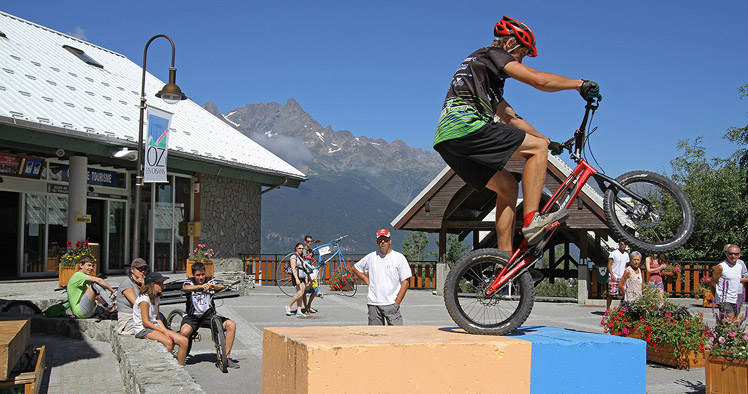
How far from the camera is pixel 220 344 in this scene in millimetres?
8469

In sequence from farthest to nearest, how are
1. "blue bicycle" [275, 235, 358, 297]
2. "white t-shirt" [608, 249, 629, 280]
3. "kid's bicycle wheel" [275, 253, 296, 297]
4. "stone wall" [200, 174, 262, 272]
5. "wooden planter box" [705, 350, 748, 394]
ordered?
1. "stone wall" [200, 174, 262, 272]
2. "kid's bicycle wheel" [275, 253, 296, 297]
3. "blue bicycle" [275, 235, 358, 297]
4. "white t-shirt" [608, 249, 629, 280]
5. "wooden planter box" [705, 350, 748, 394]

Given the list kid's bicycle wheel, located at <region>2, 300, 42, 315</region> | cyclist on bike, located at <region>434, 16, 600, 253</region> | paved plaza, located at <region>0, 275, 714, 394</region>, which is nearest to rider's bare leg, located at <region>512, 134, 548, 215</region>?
cyclist on bike, located at <region>434, 16, 600, 253</region>

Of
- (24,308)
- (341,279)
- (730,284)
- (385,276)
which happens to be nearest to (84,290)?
(24,308)

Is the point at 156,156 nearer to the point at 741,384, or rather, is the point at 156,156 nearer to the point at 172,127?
the point at 172,127

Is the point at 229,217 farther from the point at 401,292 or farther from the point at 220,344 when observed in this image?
the point at 401,292

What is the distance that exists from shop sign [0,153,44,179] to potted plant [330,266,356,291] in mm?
9695

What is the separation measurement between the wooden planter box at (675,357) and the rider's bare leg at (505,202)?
5622mm

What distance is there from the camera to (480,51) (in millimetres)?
4664

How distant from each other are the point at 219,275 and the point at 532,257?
15216 mm

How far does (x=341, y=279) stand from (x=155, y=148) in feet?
30.6

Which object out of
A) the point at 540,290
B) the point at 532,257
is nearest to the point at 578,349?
the point at 532,257

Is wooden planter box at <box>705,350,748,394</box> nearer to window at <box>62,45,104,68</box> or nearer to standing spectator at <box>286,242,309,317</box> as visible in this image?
standing spectator at <box>286,242,309,317</box>

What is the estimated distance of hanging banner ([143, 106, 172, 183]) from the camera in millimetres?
13870

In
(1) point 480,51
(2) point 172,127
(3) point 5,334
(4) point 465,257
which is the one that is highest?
(2) point 172,127
